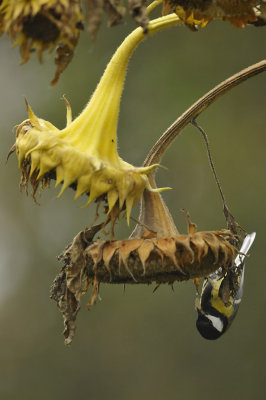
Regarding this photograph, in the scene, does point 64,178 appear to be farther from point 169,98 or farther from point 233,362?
point 233,362

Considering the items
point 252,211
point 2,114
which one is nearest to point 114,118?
point 252,211

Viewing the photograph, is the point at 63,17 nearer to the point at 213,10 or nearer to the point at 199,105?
the point at 213,10

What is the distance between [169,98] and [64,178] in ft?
21.6

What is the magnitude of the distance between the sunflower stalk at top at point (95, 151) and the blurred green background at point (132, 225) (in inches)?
224

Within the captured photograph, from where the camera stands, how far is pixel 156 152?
2.29 meters

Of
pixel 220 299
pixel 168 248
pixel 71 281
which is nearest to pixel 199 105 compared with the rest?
pixel 168 248

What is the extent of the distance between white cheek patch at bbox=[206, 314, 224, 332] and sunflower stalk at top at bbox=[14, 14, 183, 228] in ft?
2.16

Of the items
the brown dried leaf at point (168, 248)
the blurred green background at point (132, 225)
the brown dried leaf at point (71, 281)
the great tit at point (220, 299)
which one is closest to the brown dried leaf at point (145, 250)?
the brown dried leaf at point (168, 248)

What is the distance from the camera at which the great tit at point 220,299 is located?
245 cm

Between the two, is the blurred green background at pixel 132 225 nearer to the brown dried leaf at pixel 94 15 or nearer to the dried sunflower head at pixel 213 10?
the dried sunflower head at pixel 213 10

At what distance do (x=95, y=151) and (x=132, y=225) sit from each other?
582cm

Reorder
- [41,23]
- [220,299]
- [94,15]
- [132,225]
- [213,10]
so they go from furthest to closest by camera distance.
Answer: [132,225] → [220,299] → [213,10] → [41,23] → [94,15]

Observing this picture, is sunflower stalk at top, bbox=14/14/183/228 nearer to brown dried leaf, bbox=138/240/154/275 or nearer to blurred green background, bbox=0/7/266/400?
brown dried leaf, bbox=138/240/154/275

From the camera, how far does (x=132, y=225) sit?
26.2 feet
